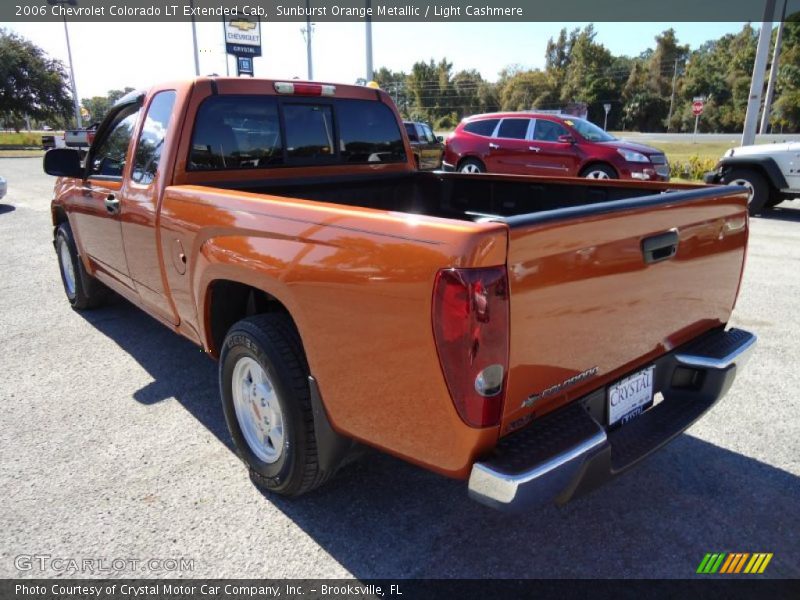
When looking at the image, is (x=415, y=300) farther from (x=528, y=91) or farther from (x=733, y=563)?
(x=528, y=91)

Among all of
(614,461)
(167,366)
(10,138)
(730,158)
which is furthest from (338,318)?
(10,138)

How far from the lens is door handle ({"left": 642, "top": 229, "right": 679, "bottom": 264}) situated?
219 cm

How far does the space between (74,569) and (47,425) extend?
1408mm

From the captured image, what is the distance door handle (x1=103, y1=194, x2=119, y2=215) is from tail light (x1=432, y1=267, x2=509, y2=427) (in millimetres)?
2832

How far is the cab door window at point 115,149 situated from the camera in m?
3.87

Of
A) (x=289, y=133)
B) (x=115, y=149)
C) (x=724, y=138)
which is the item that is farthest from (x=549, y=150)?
(x=724, y=138)

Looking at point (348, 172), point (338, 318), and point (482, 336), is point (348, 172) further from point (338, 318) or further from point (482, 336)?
point (482, 336)

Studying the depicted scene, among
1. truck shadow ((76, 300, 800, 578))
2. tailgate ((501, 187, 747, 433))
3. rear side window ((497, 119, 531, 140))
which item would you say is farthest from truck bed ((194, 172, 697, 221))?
rear side window ((497, 119, 531, 140))

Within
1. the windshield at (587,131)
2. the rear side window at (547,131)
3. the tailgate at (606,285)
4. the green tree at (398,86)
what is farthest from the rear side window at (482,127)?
the green tree at (398,86)

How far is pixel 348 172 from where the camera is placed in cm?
407

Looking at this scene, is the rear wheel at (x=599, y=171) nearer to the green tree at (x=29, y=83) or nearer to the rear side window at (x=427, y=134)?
the rear side window at (x=427, y=134)

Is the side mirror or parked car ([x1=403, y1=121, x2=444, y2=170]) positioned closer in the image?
the side mirror

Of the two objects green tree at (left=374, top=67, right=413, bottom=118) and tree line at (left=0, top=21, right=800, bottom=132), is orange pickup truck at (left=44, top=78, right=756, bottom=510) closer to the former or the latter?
tree line at (left=0, top=21, right=800, bottom=132)

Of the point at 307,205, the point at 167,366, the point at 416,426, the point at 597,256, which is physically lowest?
the point at 167,366
